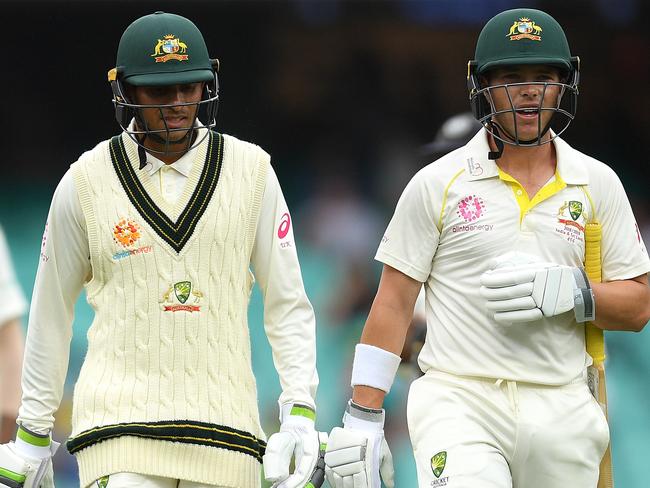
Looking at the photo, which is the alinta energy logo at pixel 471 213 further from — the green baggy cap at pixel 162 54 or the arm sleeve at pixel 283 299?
the green baggy cap at pixel 162 54

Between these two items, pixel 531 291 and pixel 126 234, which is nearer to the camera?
pixel 531 291

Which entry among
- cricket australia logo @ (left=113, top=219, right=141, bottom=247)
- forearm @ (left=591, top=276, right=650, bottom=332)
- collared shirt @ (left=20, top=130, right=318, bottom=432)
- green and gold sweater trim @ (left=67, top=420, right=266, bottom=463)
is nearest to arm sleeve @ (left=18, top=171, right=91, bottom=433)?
collared shirt @ (left=20, top=130, right=318, bottom=432)

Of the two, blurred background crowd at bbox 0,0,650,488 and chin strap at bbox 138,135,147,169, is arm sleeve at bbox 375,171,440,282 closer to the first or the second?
chin strap at bbox 138,135,147,169

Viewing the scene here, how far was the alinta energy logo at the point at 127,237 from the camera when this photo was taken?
516cm

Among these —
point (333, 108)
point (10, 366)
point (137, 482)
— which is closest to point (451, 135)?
point (333, 108)

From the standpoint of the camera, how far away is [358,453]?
5164mm

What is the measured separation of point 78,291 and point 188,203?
1.44 feet

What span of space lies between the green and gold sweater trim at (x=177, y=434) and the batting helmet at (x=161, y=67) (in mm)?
808

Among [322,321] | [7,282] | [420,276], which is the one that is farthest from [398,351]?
[322,321]

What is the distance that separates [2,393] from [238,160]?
125 cm

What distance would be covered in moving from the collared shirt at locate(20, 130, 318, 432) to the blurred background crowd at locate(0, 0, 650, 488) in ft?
8.92

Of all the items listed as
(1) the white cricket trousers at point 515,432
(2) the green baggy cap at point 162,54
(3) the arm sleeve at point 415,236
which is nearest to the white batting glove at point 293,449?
(1) the white cricket trousers at point 515,432

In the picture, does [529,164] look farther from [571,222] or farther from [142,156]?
[142,156]

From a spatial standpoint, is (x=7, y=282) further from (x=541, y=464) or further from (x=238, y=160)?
(x=541, y=464)
